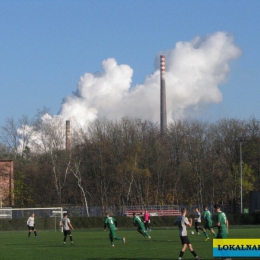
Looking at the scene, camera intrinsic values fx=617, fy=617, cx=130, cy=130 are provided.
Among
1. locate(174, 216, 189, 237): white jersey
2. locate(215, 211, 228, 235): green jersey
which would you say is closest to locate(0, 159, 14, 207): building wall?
locate(174, 216, 189, 237): white jersey

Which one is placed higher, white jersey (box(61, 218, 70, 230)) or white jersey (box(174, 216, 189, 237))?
white jersey (box(174, 216, 189, 237))

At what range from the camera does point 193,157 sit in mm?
83562

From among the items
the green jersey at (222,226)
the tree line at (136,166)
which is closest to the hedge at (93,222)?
the tree line at (136,166)

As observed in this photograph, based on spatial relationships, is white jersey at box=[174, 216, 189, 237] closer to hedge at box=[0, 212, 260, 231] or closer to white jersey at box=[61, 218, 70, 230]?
white jersey at box=[61, 218, 70, 230]

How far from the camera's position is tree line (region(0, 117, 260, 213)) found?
82.3m

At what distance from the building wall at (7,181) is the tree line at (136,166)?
4.63ft

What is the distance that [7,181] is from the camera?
3310 inches

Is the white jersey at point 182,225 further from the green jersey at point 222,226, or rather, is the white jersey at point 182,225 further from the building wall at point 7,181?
the building wall at point 7,181

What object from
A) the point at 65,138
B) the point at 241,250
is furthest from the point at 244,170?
the point at 241,250

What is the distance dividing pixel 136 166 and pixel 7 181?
17723 millimetres

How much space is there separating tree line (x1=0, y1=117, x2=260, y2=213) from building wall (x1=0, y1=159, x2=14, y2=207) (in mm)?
1411

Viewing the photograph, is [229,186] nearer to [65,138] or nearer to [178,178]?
[178,178]

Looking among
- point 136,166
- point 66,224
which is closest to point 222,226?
point 66,224

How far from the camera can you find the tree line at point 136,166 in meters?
82.3
